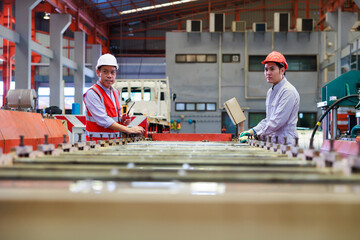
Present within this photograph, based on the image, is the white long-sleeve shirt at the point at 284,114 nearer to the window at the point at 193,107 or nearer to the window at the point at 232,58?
the window at the point at 193,107

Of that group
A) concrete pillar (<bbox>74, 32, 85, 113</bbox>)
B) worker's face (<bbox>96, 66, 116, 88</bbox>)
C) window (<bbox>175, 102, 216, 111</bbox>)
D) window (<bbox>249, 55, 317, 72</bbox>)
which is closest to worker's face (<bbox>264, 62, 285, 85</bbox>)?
worker's face (<bbox>96, 66, 116, 88</bbox>)

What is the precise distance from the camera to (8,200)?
1.02 metres

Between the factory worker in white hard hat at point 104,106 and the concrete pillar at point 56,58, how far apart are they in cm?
1227

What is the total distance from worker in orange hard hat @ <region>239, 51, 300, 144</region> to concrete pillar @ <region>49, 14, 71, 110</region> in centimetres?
1299

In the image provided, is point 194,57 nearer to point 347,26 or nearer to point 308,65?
point 308,65

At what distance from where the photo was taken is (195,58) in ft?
58.2

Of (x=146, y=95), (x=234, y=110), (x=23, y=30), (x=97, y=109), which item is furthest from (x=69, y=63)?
(x=97, y=109)

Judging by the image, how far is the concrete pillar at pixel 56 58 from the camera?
15398 mm

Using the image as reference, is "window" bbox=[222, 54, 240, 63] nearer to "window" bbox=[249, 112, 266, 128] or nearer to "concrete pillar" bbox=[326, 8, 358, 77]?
"window" bbox=[249, 112, 266, 128]

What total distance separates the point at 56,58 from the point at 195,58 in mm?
6474

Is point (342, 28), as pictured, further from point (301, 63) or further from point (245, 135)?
point (245, 135)

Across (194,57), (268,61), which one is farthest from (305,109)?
(268,61)

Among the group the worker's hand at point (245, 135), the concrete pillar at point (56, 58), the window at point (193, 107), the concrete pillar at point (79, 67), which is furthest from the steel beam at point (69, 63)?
the worker's hand at point (245, 135)

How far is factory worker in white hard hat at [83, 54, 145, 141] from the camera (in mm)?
3562
